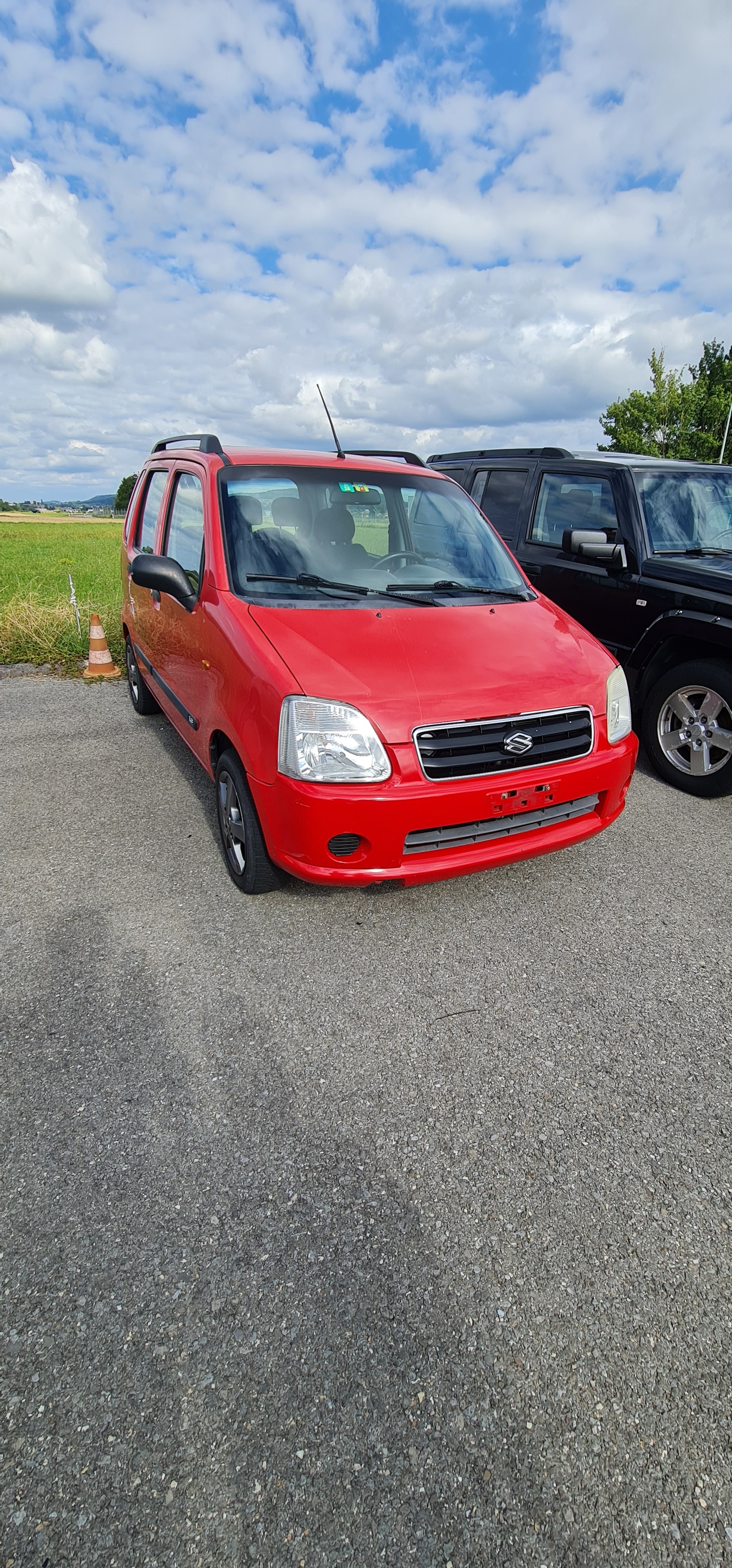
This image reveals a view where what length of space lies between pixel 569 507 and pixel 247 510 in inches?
114

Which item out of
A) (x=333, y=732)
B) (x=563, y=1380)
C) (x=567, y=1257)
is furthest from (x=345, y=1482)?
(x=333, y=732)

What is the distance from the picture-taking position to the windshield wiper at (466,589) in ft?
11.6

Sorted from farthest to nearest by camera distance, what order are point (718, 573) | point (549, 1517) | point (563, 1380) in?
point (718, 573)
point (563, 1380)
point (549, 1517)

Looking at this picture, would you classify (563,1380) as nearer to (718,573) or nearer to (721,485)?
(718,573)

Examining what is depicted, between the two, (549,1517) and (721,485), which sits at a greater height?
(721,485)

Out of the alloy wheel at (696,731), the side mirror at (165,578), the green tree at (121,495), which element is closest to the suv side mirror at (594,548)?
the alloy wheel at (696,731)

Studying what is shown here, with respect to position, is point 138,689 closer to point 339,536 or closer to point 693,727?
point 339,536

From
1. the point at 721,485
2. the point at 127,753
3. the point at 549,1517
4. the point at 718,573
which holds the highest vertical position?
the point at 721,485

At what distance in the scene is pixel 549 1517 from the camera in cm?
134

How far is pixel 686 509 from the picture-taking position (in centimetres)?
505

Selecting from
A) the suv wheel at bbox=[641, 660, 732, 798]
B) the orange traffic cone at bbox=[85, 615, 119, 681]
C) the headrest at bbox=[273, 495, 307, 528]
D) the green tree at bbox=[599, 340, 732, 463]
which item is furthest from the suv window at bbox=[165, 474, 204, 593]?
the green tree at bbox=[599, 340, 732, 463]

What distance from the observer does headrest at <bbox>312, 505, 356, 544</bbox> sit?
3.58 metres

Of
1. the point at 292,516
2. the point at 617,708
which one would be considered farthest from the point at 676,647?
the point at 292,516

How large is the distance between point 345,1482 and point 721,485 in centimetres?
578
